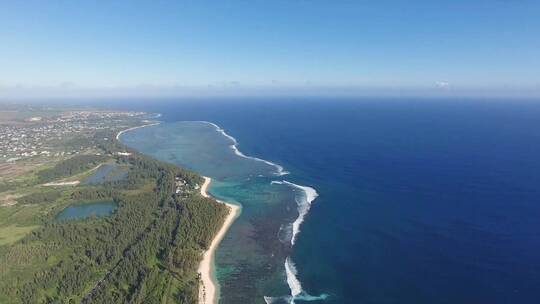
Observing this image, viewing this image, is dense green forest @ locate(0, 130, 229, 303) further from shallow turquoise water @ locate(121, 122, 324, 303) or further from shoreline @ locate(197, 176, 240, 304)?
shallow turquoise water @ locate(121, 122, 324, 303)

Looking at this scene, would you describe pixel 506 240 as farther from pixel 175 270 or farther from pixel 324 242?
pixel 175 270

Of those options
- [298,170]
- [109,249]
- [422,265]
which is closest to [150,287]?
[109,249]

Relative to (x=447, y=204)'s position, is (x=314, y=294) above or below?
below

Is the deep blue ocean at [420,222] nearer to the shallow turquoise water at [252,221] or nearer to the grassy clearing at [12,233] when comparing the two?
the shallow turquoise water at [252,221]

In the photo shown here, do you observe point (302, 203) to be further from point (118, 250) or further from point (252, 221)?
point (118, 250)

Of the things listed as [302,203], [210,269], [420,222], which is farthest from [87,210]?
[420,222]

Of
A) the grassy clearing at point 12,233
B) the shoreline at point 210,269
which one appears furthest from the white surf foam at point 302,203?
the grassy clearing at point 12,233
